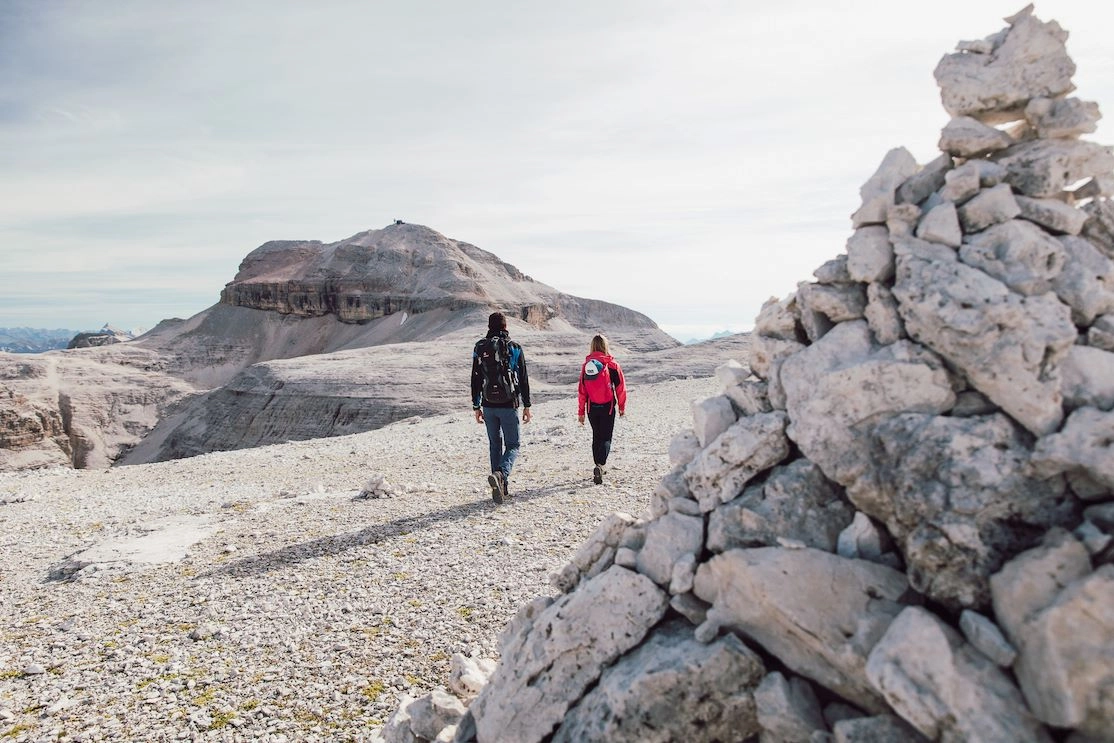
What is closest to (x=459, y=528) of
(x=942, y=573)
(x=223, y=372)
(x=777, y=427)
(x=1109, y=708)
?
(x=777, y=427)

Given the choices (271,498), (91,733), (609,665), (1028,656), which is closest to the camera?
(1028,656)

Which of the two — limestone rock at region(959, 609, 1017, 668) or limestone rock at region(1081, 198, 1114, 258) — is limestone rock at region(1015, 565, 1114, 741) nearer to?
limestone rock at region(959, 609, 1017, 668)

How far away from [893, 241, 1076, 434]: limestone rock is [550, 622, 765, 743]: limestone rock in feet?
7.10

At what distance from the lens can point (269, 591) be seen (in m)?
8.49

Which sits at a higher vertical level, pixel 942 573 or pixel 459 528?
pixel 942 573

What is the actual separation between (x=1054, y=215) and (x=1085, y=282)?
52 centimetres

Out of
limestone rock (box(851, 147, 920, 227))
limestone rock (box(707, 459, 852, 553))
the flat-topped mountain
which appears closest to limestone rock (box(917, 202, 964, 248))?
limestone rock (box(851, 147, 920, 227))

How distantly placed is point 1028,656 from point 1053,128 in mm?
3607

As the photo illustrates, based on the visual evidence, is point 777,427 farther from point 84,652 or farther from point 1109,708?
point 84,652

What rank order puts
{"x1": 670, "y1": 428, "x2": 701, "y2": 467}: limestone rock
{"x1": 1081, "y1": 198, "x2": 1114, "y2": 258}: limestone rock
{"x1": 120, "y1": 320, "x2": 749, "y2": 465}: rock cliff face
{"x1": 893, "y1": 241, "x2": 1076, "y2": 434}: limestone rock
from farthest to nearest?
{"x1": 120, "y1": 320, "x2": 749, "y2": 465}: rock cliff face, {"x1": 670, "y1": 428, "x2": 701, "y2": 467}: limestone rock, {"x1": 1081, "y1": 198, "x2": 1114, "y2": 258}: limestone rock, {"x1": 893, "y1": 241, "x2": 1076, "y2": 434}: limestone rock

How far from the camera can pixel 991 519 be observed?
378cm

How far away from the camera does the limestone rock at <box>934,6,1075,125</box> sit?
4.88m

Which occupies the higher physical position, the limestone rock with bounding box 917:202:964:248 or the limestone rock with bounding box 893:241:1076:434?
the limestone rock with bounding box 917:202:964:248

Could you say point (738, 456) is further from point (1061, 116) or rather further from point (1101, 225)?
point (1061, 116)
